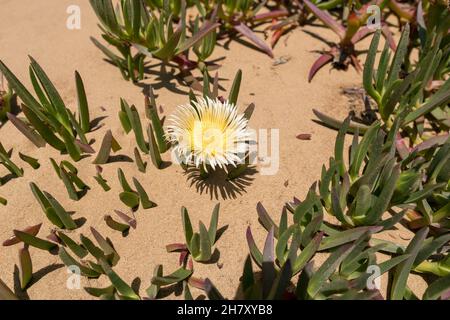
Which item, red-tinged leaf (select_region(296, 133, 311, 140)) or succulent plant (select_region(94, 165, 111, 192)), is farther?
red-tinged leaf (select_region(296, 133, 311, 140))

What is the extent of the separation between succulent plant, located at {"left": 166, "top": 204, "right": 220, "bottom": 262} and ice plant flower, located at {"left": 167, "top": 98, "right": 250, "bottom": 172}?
0.55 ft

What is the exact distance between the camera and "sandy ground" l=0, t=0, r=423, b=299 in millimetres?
1186

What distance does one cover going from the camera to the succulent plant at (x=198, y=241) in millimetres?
1095

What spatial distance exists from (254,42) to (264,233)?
959 millimetres

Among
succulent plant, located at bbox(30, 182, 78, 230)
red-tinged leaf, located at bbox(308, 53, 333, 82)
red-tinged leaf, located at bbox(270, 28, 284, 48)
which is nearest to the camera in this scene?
succulent plant, located at bbox(30, 182, 78, 230)

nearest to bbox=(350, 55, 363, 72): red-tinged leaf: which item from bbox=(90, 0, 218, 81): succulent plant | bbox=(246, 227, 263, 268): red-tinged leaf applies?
bbox=(90, 0, 218, 81): succulent plant

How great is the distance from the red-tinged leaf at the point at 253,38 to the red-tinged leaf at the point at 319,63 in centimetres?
21

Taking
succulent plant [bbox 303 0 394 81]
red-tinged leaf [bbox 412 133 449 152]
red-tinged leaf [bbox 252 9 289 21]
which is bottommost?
red-tinged leaf [bbox 412 133 449 152]

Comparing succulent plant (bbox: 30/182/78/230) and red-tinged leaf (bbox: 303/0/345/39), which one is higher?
red-tinged leaf (bbox: 303/0/345/39)

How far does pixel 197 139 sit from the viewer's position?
1234mm

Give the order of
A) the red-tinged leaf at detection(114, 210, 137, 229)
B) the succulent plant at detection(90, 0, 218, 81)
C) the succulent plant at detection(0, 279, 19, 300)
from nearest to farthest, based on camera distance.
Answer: the succulent plant at detection(0, 279, 19, 300), the red-tinged leaf at detection(114, 210, 137, 229), the succulent plant at detection(90, 0, 218, 81)

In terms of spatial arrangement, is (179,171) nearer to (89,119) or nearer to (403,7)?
(89,119)

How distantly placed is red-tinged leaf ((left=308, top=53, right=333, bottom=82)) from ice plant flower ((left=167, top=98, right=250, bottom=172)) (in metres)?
0.58

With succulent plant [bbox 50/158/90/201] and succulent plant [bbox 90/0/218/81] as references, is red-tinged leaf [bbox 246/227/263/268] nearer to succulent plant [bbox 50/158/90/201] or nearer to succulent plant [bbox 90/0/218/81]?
succulent plant [bbox 50/158/90/201]
